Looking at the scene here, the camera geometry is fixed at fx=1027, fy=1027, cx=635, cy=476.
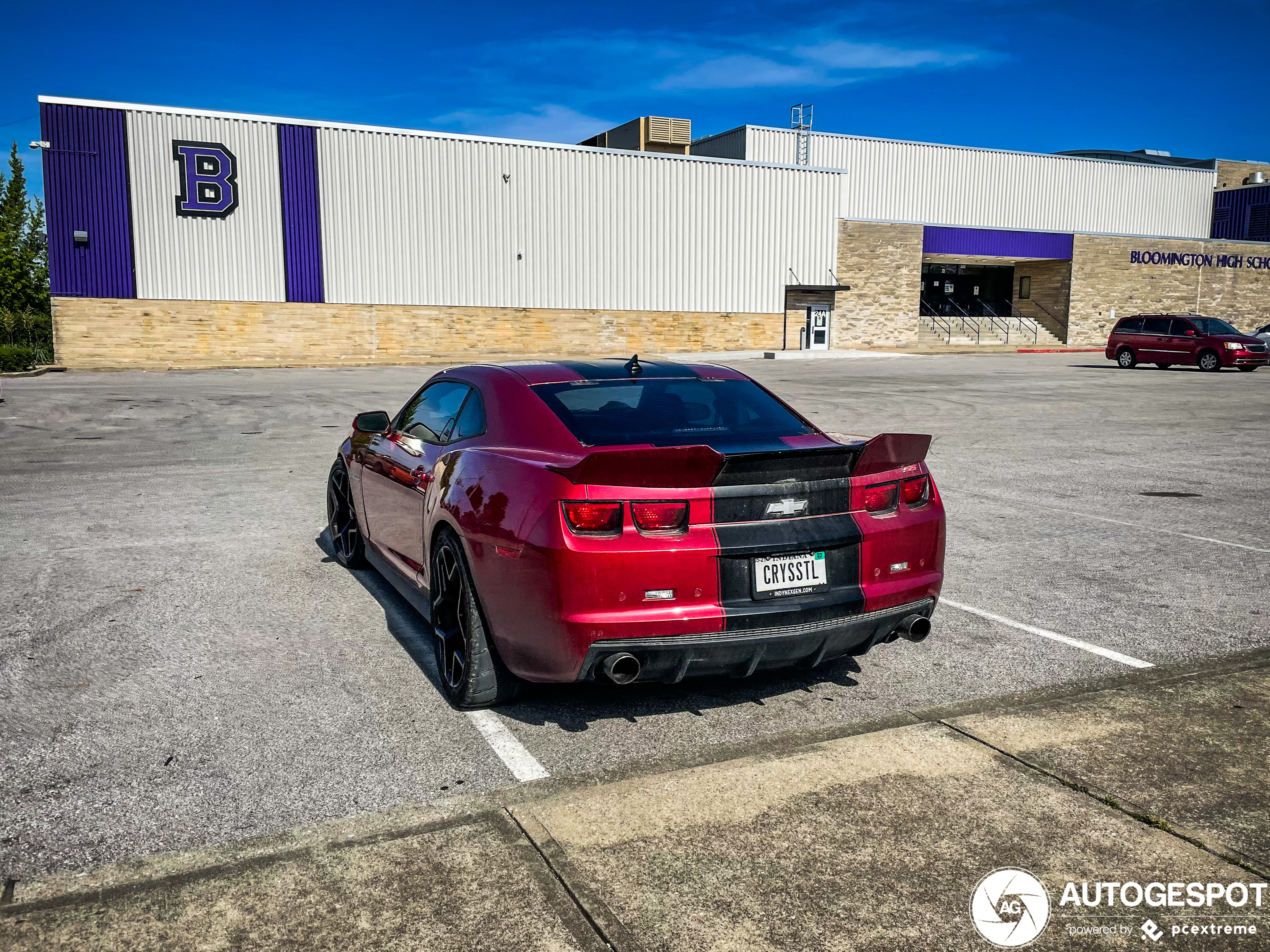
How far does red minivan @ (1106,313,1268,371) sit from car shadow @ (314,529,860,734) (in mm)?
30925

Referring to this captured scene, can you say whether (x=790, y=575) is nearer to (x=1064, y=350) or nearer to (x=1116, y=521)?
(x=1116, y=521)

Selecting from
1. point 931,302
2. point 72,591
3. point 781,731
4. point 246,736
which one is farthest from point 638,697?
point 931,302

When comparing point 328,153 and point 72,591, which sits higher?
point 328,153

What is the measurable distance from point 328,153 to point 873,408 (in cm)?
2547

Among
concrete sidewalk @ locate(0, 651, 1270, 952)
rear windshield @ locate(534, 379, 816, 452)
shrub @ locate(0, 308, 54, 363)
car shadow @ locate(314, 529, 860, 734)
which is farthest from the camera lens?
shrub @ locate(0, 308, 54, 363)

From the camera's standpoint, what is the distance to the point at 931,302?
56.8 metres

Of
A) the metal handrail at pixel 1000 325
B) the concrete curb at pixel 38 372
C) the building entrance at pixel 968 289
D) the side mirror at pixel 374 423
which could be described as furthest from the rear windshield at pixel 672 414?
the building entrance at pixel 968 289

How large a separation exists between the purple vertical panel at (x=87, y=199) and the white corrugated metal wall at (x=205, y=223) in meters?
0.39

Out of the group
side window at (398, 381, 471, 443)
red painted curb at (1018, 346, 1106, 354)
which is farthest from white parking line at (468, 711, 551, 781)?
red painted curb at (1018, 346, 1106, 354)

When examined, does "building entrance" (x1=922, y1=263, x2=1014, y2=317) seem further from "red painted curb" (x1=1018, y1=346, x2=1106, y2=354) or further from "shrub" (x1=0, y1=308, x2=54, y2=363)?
"shrub" (x1=0, y1=308, x2=54, y2=363)

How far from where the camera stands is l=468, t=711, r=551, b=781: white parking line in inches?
147

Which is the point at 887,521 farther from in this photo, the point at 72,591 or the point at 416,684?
the point at 72,591

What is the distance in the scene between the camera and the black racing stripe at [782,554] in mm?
3838

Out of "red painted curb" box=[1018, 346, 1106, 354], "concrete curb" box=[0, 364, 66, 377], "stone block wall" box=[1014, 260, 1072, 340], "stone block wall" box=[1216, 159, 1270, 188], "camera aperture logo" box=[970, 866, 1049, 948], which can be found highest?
"stone block wall" box=[1216, 159, 1270, 188]
